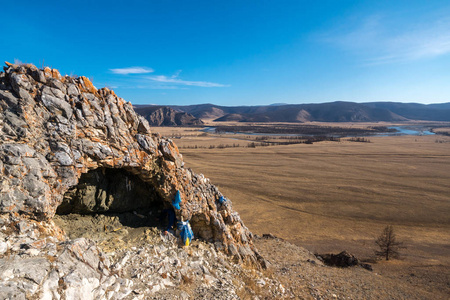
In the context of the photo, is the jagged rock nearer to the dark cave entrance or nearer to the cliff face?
the cliff face

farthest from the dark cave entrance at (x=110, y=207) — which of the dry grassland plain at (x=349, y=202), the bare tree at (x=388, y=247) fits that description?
the bare tree at (x=388, y=247)

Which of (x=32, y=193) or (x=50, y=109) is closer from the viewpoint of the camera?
(x=32, y=193)

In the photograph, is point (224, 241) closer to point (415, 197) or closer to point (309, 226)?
point (309, 226)

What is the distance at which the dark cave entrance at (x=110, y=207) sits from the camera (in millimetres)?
10523

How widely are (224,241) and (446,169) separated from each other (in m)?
69.8

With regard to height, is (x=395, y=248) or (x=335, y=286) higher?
(x=335, y=286)

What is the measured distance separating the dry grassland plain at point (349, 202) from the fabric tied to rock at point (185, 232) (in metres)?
16.1

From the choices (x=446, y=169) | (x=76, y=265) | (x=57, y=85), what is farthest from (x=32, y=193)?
(x=446, y=169)

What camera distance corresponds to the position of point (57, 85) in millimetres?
9453

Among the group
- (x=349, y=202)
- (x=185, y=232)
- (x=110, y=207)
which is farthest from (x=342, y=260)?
(x=349, y=202)

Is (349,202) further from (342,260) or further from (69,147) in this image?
(69,147)

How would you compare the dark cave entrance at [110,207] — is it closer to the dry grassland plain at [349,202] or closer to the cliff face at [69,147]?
the cliff face at [69,147]

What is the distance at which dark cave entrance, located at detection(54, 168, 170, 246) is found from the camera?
10523mm

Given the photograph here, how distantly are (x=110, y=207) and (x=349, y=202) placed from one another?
117ft
